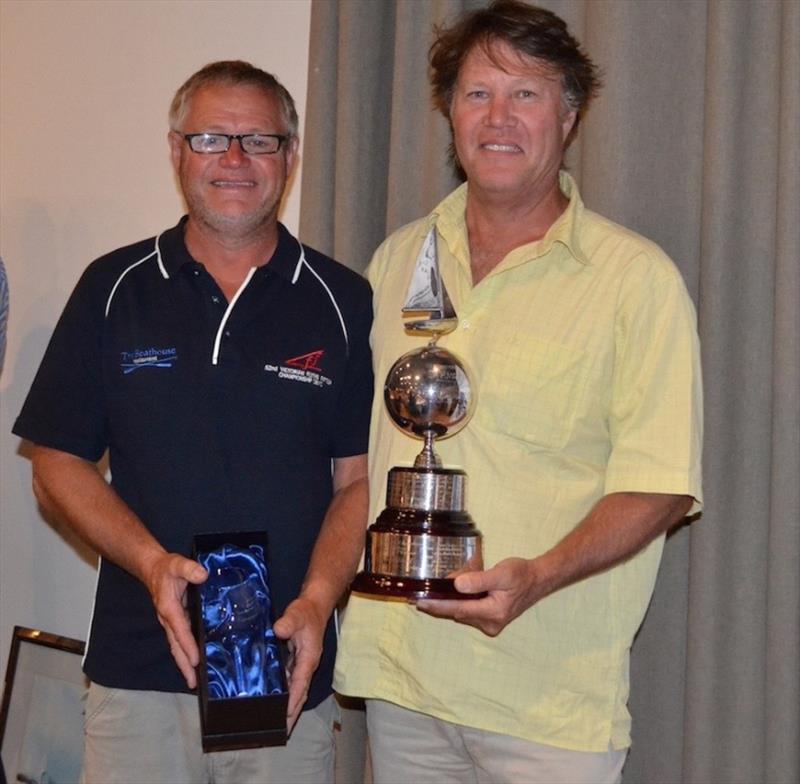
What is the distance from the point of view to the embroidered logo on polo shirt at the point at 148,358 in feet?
6.42

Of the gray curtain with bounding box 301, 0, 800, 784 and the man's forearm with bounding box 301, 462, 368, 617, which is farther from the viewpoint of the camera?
the gray curtain with bounding box 301, 0, 800, 784

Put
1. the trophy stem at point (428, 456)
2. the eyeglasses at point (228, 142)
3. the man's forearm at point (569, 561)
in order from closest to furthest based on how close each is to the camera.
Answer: the man's forearm at point (569, 561)
the trophy stem at point (428, 456)
the eyeglasses at point (228, 142)

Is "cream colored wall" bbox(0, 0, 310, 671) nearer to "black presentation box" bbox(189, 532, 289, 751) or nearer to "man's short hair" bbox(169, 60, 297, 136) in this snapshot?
"man's short hair" bbox(169, 60, 297, 136)

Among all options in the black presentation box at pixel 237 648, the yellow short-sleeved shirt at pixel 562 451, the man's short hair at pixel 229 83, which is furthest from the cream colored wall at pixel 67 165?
the black presentation box at pixel 237 648

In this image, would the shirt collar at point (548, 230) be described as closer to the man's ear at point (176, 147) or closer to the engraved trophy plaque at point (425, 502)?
the engraved trophy plaque at point (425, 502)

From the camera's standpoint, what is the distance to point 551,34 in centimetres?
194

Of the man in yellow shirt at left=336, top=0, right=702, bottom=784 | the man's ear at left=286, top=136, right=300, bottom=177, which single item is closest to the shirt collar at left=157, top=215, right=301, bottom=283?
the man's ear at left=286, top=136, right=300, bottom=177

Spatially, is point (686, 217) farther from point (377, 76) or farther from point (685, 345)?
point (377, 76)

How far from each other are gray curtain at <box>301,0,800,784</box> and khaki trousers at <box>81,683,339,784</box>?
64 cm

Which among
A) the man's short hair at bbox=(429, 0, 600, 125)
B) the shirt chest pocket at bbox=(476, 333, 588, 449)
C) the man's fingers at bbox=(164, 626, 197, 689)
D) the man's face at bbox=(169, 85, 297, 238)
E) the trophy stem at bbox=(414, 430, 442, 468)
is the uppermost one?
the man's short hair at bbox=(429, 0, 600, 125)

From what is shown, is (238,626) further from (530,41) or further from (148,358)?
(530,41)

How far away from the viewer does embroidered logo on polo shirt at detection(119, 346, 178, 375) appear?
1.96m

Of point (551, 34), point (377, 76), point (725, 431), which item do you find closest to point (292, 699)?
point (725, 431)

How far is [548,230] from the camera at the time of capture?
1961 mm
